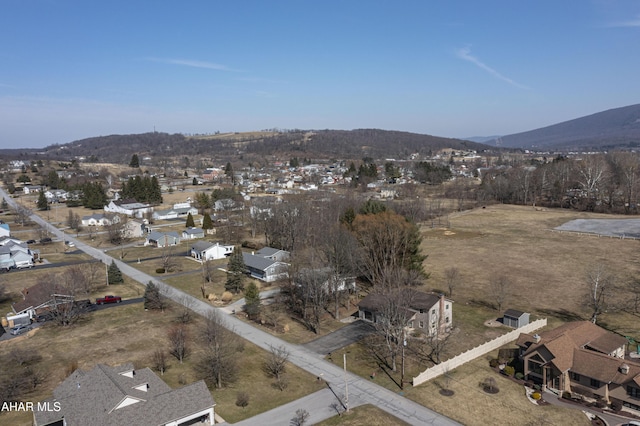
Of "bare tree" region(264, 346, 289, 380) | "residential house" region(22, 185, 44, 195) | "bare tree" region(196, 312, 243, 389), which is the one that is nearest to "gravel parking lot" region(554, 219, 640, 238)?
"bare tree" region(264, 346, 289, 380)

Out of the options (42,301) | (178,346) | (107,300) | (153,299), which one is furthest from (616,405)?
(42,301)

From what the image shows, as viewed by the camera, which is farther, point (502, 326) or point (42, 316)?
point (42, 316)

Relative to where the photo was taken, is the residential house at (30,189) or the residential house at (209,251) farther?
the residential house at (30,189)

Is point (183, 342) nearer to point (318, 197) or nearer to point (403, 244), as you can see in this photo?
point (403, 244)

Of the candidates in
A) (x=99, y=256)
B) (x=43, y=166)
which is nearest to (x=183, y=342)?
(x=99, y=256)

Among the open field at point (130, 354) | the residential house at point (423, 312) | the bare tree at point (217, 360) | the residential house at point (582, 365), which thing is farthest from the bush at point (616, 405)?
the bare tree at point (217, 360)

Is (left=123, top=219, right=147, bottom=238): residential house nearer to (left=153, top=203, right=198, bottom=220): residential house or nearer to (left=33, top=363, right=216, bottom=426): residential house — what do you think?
(left=153, top=203, right=198, bottom=220): residential house

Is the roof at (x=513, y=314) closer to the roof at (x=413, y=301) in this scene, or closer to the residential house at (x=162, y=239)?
the roof at (x=413, y=301)
